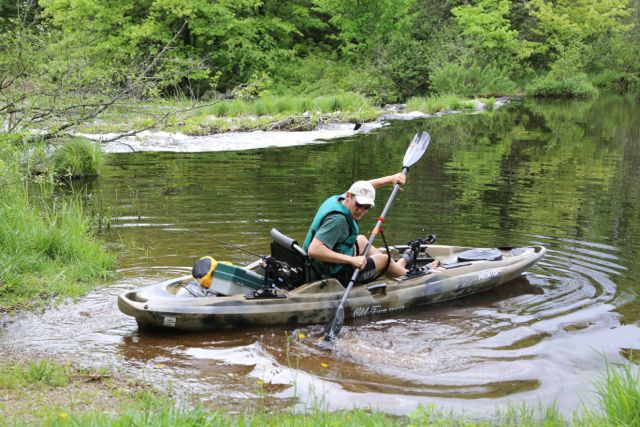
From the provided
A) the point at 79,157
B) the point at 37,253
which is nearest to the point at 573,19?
the point at 79,157

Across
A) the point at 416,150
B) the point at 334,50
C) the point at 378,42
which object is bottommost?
the point at 416,150

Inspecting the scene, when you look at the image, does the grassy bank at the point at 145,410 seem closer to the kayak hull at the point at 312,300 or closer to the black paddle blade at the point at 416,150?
the kayak hull at the point at 312,300

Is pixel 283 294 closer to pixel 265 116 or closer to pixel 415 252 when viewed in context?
pixel 415 252

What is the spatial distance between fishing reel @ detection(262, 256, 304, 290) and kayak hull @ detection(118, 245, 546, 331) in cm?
16

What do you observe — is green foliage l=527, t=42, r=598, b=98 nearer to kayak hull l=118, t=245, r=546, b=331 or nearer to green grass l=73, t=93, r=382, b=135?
green grass l=73, t=93, r=382, b=135

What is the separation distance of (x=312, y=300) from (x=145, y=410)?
290cm

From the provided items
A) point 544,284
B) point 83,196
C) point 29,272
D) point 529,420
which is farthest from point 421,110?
point 529,420

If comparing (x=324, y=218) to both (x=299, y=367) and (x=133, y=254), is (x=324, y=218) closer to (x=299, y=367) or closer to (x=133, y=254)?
(x=299, y=367)

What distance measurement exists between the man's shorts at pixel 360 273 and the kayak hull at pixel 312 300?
0.34 feet

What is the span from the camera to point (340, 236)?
6711 mm

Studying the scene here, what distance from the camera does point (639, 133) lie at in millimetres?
21922

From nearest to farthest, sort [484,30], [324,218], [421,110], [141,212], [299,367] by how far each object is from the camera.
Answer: [299,367] < [324,218] < [141,212] < [421,110] < [484,30]

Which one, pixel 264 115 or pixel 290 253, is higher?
pixel 264 115

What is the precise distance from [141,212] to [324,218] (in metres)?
4.95
